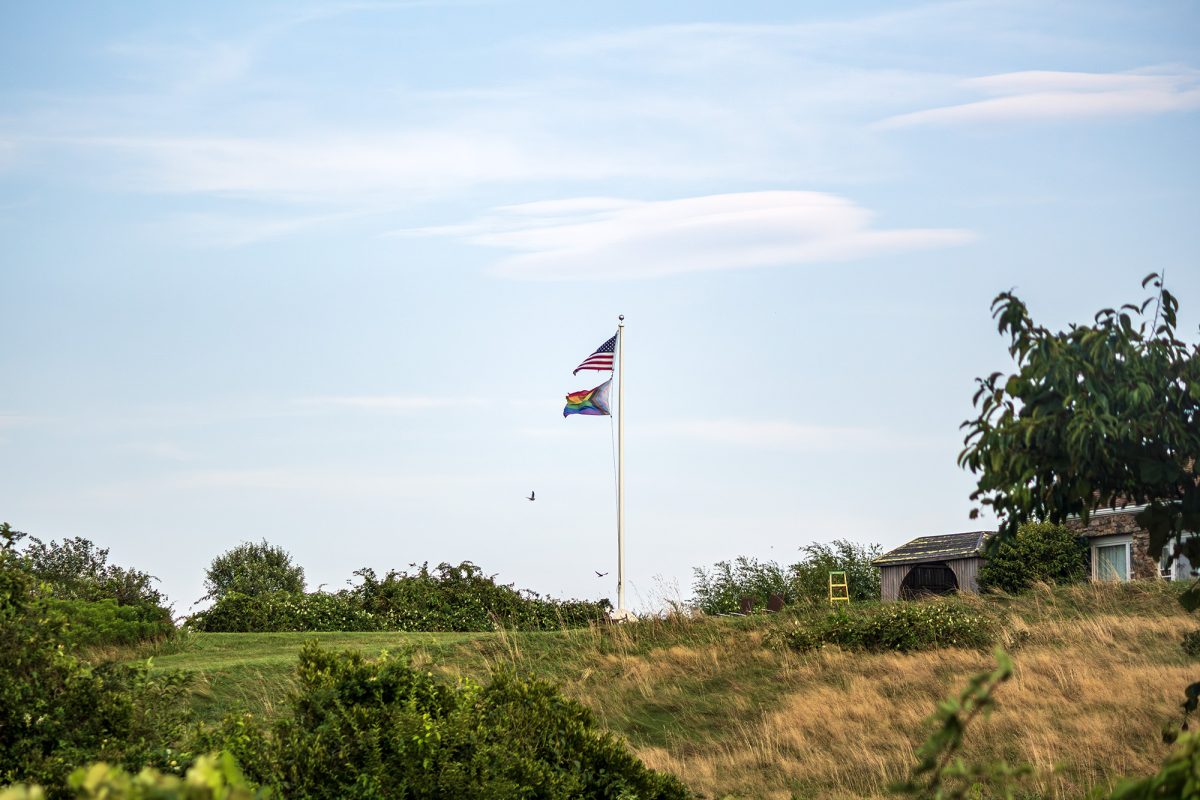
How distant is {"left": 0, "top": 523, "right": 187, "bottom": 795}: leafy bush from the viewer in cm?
753

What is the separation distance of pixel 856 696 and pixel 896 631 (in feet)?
13.1

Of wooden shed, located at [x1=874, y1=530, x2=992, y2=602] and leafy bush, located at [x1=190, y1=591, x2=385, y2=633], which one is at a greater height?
wooden shed, located at [x1=874, y1=530, x2=992, y2=602]

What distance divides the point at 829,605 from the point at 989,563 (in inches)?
403

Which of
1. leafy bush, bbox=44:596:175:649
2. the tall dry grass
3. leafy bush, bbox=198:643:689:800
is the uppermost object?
leafy bush, bbox=44:596:175:649

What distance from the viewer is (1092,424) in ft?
19.1

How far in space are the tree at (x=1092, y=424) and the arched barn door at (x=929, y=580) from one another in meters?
30.1

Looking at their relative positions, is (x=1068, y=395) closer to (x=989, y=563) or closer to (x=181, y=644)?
(x=181, y=644)

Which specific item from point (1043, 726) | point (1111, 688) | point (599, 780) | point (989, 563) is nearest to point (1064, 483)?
point (599, 780)

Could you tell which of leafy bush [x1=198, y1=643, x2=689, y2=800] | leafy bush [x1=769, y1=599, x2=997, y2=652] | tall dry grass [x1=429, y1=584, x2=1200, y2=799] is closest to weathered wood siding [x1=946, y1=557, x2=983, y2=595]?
tall dry grass [x1=429, y1=584, x2=1200, y2=799]

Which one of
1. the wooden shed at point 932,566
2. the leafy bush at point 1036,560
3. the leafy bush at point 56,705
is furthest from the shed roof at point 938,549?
the leafy bush at point 56,705

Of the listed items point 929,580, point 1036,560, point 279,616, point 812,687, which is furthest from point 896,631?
point 929,580

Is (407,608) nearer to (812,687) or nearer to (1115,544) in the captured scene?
(812,687)

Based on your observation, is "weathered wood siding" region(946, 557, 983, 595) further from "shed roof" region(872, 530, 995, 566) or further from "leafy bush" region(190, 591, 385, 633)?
"leafy bush" region(190, 591, 385, 633)

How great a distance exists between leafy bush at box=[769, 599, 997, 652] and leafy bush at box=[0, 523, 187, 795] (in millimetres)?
13452
